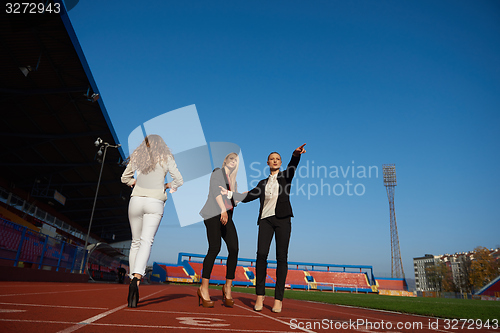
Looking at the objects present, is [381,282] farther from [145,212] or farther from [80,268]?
[145,212]

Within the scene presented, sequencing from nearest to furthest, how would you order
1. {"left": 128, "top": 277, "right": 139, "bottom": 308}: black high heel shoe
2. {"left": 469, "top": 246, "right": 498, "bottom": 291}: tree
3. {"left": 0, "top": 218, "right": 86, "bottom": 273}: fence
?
{"left": 128, "top": 277, "right": 139, "bottom": 308}: black high heel shoe
{"left": 0, "top": 218, "right": 86, "bottom": 273}: fence
{"left": 469, "top": 246, "right": 498, "bottom": 291}: tree

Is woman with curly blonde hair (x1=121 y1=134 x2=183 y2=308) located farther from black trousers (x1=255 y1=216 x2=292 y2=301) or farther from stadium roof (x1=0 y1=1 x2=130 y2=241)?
stadium roof (x1=0 y1=1 x2=130 y2=241)

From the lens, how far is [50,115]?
58.8 feet

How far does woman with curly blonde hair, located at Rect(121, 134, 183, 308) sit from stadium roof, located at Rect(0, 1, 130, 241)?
1042 centimetres

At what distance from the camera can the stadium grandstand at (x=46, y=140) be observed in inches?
443

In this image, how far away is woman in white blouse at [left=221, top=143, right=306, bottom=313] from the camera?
14.4ft

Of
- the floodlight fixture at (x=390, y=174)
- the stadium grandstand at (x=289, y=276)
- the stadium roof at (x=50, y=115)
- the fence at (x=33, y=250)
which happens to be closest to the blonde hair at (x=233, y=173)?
the fence at (x=33, y=250)

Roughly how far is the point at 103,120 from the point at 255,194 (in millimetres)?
17221

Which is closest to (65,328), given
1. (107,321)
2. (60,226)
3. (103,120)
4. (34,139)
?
(107,321)

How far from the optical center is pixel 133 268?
3635 mm

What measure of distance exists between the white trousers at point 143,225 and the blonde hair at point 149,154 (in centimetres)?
43

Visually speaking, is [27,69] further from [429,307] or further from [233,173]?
[429,307]

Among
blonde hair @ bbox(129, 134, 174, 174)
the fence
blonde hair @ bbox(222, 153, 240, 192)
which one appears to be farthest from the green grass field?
the fence

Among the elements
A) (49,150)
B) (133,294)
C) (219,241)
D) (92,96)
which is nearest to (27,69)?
(92,96)
